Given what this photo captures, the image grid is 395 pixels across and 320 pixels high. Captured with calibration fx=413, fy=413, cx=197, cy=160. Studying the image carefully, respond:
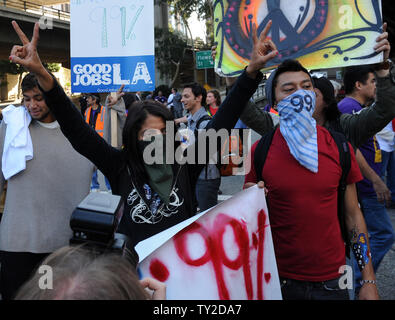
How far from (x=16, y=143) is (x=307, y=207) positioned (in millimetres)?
1605

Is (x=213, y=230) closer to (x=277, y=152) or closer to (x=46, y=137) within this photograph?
(x=277, y=152)

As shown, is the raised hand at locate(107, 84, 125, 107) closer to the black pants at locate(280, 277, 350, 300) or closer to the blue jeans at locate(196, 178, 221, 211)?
the blue jeans at locate(196, 178, 221, 211)

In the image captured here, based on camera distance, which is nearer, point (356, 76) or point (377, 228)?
point (377, 228)

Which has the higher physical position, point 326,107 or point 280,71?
point 280,71

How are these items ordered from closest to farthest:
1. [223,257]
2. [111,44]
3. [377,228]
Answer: [223,257] < [377,228] < [111,44]

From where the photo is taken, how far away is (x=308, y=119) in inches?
76.5

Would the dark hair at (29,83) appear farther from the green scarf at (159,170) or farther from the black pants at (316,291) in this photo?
the black pants at (316,291)

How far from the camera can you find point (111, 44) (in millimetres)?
3426

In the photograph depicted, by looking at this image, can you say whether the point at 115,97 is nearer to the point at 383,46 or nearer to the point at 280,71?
the point at 280,71

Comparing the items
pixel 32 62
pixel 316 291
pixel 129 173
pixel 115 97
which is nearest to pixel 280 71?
pixel 129 173

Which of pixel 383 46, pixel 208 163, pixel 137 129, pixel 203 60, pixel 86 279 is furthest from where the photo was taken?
pixel 203 60

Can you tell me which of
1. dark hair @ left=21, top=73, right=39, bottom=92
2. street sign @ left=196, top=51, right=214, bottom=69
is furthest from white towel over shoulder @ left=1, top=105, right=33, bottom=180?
street sign @ left=196, top=51, right=214, bottom=69

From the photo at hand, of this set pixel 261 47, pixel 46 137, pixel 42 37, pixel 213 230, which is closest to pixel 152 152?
pixel 213 230
